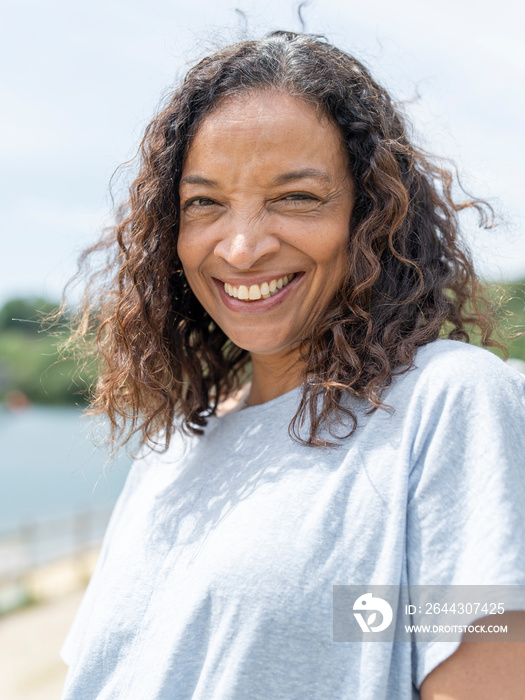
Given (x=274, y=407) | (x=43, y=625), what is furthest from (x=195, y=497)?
(x=43, y=625)

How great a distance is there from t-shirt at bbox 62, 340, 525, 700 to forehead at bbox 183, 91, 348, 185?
49cm

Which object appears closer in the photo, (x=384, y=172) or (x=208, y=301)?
(x=384, y=172)

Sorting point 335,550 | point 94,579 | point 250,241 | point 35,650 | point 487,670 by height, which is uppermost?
point 250,241

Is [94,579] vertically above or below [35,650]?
above

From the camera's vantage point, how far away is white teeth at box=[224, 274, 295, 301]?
145cm

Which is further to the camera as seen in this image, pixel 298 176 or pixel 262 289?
pixel 262 289

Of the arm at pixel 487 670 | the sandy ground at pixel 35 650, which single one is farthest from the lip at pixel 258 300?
the sandy ground at pixel 35 650

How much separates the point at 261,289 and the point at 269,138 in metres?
0.33

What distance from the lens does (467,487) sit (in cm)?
100

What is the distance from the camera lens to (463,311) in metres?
1.60

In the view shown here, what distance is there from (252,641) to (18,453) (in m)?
44.7

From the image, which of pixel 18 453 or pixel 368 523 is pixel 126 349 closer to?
pixel 368 523

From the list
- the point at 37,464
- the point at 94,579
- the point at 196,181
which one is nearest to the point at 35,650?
the point at 94,579

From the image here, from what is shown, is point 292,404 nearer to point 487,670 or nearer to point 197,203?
point 197,203
